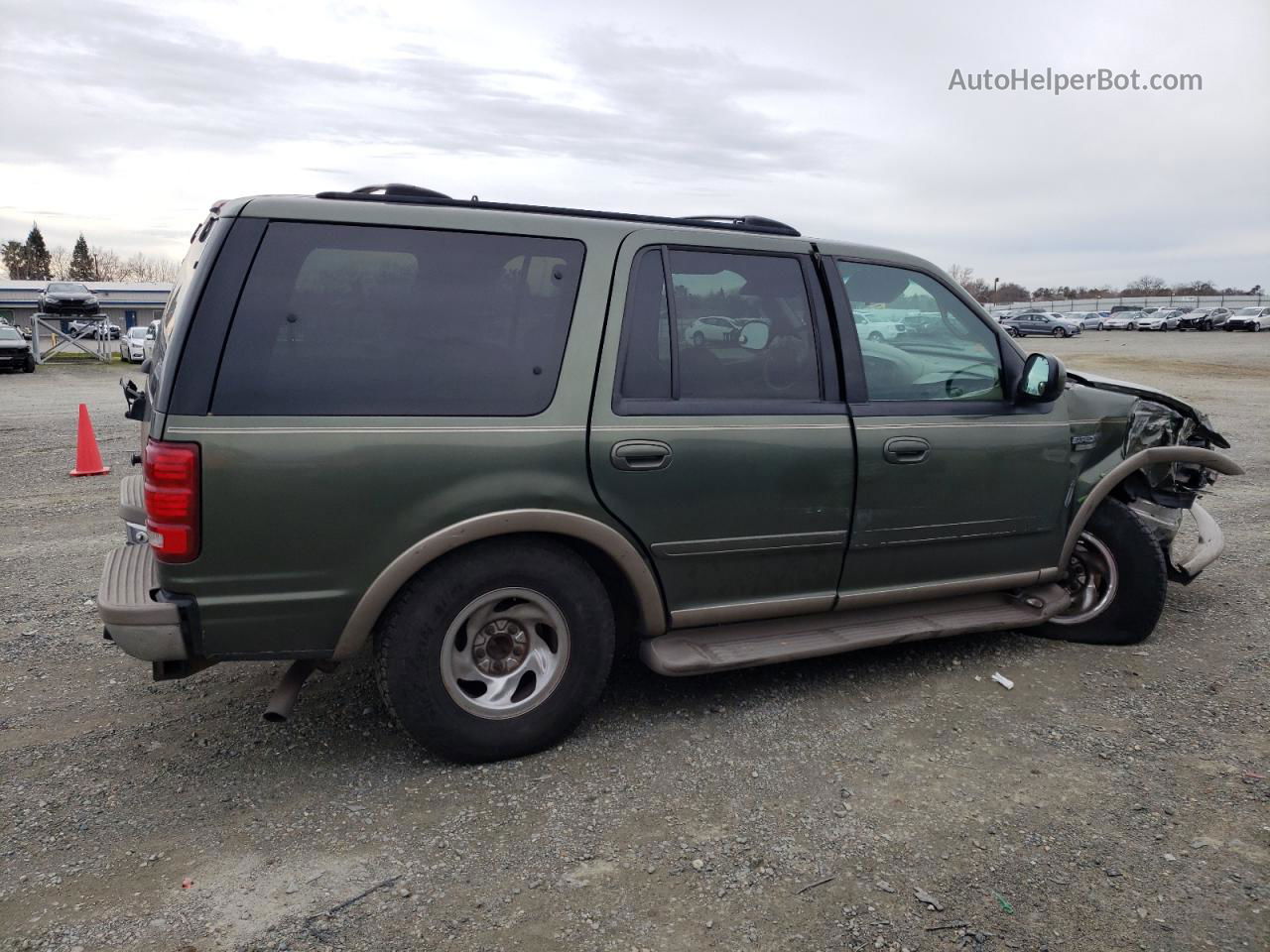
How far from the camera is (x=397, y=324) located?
3.20 metres

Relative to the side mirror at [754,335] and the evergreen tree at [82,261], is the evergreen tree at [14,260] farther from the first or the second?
the side mirror at [754,335]

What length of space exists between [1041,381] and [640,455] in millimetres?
1978

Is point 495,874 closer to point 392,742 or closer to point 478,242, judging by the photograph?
point 392,742

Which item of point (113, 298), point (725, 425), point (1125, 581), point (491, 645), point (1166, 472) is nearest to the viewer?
point (491, 645)

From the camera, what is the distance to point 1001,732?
3750 millimetres

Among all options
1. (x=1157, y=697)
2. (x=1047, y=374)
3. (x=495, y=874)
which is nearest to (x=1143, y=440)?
(x=1047, y=374)

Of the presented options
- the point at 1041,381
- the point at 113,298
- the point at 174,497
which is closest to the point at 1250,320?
the point at 1041,381

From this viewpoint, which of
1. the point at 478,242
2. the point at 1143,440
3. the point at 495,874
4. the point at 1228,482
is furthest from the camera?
the point at 1228,482

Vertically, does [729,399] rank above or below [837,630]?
above

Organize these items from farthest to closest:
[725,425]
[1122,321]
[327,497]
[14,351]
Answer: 1. [1122,321]
2. [14,351]
3. [725,425]
4. [327,497]

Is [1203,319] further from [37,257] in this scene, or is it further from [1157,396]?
[37,257]

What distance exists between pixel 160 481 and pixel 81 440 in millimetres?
7920

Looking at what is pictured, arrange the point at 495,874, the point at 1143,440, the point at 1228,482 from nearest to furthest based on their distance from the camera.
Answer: the point at 495,874, the point at 1143,440, the point at 1228,482

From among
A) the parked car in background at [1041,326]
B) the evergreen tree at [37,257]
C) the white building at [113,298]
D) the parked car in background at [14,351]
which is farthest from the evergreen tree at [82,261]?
the parked car in background at [1041,326]
